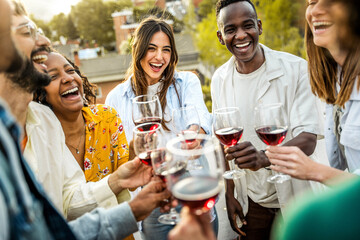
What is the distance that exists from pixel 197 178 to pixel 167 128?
1.93m

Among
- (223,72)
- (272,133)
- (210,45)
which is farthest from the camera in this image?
A: (210,45)

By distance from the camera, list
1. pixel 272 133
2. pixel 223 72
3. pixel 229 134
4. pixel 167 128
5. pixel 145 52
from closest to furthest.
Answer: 1. pixel 272 133
2. pixel 229 134
3. pixel 223 72
4. pixel 167 128
5. pixel 145 52

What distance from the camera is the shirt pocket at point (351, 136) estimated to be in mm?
2068

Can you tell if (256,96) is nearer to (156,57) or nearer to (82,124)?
(156,57)

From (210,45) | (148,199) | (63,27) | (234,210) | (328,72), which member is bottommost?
(234,210)

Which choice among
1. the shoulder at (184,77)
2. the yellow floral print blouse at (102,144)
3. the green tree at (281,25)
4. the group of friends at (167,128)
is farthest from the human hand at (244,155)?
the green tree at (281,25)

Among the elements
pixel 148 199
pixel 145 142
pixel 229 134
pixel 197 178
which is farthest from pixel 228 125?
pixel 197 178

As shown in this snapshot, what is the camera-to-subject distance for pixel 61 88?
249 centimetres

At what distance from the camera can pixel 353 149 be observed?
2143 mm

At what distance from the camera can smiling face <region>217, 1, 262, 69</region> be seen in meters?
2.82

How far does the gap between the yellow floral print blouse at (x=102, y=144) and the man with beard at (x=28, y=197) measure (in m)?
0.40

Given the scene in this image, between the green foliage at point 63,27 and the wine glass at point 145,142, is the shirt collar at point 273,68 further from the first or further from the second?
the green foliage at point 63,27

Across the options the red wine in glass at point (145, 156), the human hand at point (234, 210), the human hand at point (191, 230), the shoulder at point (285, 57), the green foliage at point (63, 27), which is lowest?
the human hand at point (234, 210)

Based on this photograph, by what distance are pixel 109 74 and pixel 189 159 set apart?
26.7 metres
